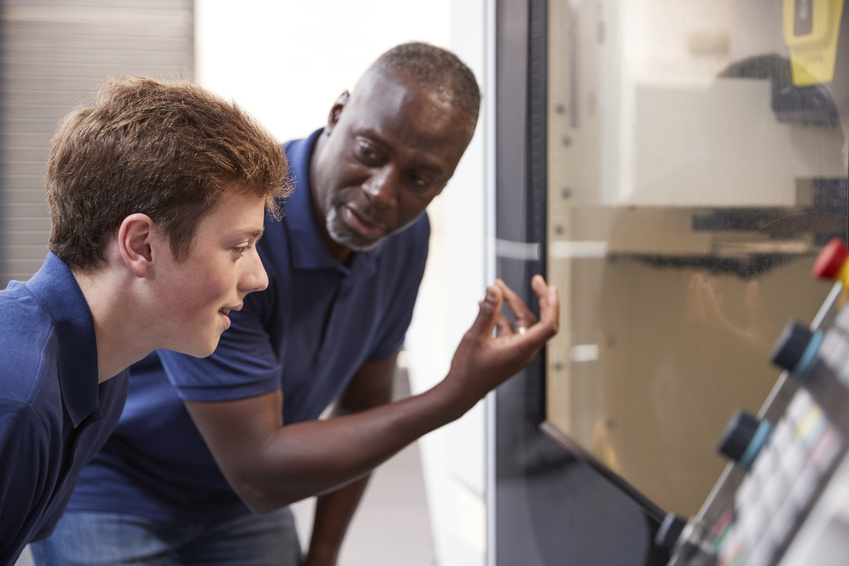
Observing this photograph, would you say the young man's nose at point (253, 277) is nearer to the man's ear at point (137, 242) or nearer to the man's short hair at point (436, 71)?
the man's ear at point (137, 242)

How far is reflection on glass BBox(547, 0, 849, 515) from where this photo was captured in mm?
499

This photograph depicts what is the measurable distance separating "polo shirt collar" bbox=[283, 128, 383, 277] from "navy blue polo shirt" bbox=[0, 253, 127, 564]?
0.34 metres

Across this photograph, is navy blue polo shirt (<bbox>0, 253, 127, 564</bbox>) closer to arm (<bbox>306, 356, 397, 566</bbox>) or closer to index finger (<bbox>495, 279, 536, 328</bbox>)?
index finger (<bbox>495, 279, 536, 328</bbox>)

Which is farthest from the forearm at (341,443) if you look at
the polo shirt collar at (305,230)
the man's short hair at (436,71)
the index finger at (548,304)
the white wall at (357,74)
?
the white wall at (357,74)

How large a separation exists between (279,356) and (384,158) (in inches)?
12.0

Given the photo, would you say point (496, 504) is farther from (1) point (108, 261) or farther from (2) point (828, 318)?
(2) point (828, 318)

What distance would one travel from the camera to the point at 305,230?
96 centimetres

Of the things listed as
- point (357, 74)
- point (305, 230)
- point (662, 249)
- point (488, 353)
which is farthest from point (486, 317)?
point (357, 74)

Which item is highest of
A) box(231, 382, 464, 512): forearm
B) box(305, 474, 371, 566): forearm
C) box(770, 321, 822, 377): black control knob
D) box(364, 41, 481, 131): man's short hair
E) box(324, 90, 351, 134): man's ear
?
box(364, 41, 481, 131): man's short hair

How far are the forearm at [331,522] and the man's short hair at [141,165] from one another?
30.3 inches

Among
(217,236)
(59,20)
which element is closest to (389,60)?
(217,236)

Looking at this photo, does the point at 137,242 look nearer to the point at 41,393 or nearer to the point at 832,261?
the point at 41,393

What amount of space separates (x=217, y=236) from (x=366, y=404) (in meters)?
0.68

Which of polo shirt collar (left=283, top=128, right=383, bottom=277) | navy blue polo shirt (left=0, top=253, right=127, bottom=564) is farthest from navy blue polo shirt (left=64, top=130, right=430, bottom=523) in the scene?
navy blue polo shirt (left=0, top=253, right=127, bottom=564)
